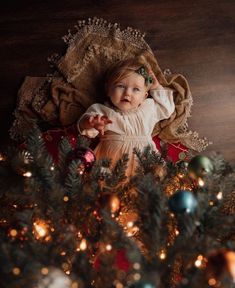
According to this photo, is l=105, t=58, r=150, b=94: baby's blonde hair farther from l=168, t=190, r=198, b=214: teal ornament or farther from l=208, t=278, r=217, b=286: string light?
l=208, t=278, r=217, b=286: string light

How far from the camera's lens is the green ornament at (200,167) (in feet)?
2.61

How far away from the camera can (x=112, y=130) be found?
126 centimetres

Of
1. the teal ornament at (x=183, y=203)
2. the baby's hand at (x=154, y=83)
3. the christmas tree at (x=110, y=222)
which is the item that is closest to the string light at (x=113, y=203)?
the christmas tree at (x=110, y=222)

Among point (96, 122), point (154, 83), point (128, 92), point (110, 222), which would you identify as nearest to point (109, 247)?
point (110, 222)

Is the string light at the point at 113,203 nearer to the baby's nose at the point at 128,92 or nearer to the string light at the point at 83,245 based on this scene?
the string light at the point at 83,245

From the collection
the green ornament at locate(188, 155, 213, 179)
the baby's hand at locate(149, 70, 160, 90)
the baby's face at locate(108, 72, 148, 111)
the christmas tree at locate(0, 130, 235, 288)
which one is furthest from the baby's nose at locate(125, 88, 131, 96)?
the green ornament at locate(188, 155, 213, 179)

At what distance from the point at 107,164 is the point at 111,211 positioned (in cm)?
17

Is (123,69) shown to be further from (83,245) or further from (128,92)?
(83,245)

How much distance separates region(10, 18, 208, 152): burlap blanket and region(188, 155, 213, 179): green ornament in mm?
558

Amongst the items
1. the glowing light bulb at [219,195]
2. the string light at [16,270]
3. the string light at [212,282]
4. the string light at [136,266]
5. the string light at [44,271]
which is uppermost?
the string light at [136,266]

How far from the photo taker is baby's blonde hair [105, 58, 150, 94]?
4.06 ft

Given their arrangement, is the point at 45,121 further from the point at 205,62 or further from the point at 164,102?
the point at 205,62

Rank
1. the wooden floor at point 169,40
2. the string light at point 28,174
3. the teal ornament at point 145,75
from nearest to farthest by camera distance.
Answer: the string light at point 28,174 < the teal ornament at point 145,75 < the wooden floor at point 169,40

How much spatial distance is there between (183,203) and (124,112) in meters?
0.64
